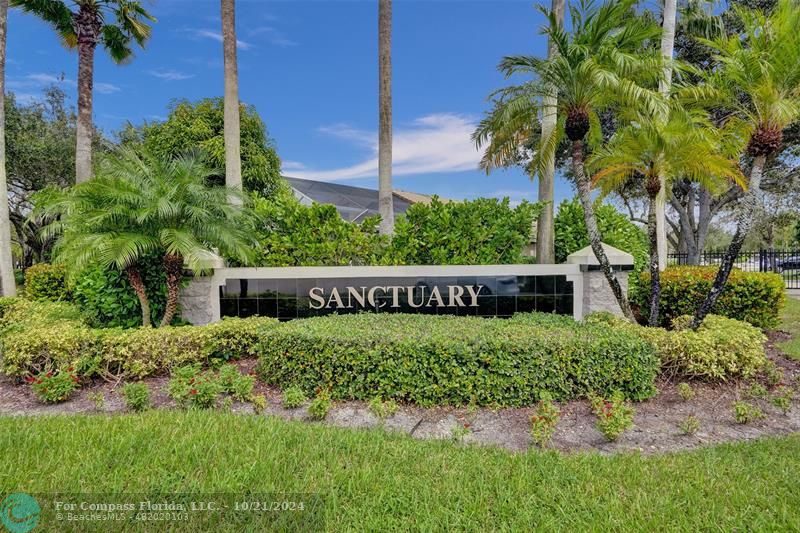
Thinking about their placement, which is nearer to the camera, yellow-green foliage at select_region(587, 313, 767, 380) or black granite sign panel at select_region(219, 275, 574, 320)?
yellow-green foliage at select_region(587, 313, 767, 380)

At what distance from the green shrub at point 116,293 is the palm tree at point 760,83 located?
9.29 meters

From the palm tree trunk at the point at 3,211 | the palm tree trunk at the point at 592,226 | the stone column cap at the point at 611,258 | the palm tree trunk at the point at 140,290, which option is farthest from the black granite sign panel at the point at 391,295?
the palm tree trunk at the point at 3,211

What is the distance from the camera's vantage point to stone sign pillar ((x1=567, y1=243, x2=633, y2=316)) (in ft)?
25.5

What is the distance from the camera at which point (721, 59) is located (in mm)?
5961

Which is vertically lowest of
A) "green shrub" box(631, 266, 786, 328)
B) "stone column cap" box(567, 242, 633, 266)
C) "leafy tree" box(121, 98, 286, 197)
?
"green shrub" box(631, 266, 786, 328)

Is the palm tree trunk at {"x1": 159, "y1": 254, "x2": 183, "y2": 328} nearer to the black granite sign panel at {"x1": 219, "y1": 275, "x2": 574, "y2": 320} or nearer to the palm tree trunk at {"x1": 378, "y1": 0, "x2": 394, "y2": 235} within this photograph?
the black granite sign panel at {"x1": 219, "y1": 275, "x2": 574, "y2": 320}

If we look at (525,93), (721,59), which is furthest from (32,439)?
(721,59)

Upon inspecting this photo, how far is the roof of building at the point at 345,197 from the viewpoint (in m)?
21.8

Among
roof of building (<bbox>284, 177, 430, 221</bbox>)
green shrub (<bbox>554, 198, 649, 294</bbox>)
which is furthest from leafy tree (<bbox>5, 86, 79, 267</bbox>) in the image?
green shrub (<bbox>554, 198, 649, 294</bbox>)

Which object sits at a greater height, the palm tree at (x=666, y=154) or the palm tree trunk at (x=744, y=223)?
the palm tree at (x=666, y=154)

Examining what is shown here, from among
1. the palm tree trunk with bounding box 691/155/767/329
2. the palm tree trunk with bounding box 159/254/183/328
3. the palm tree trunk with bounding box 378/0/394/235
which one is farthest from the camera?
the palm tree trunk with bounding box 378/0/394/235

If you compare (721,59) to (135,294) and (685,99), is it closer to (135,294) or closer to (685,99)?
(685,99)

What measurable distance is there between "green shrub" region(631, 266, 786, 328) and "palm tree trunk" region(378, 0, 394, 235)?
6199 mm

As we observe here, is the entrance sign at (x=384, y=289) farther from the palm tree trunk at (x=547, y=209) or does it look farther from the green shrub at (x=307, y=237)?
the palm tree trunk at (x=547, y=209)
